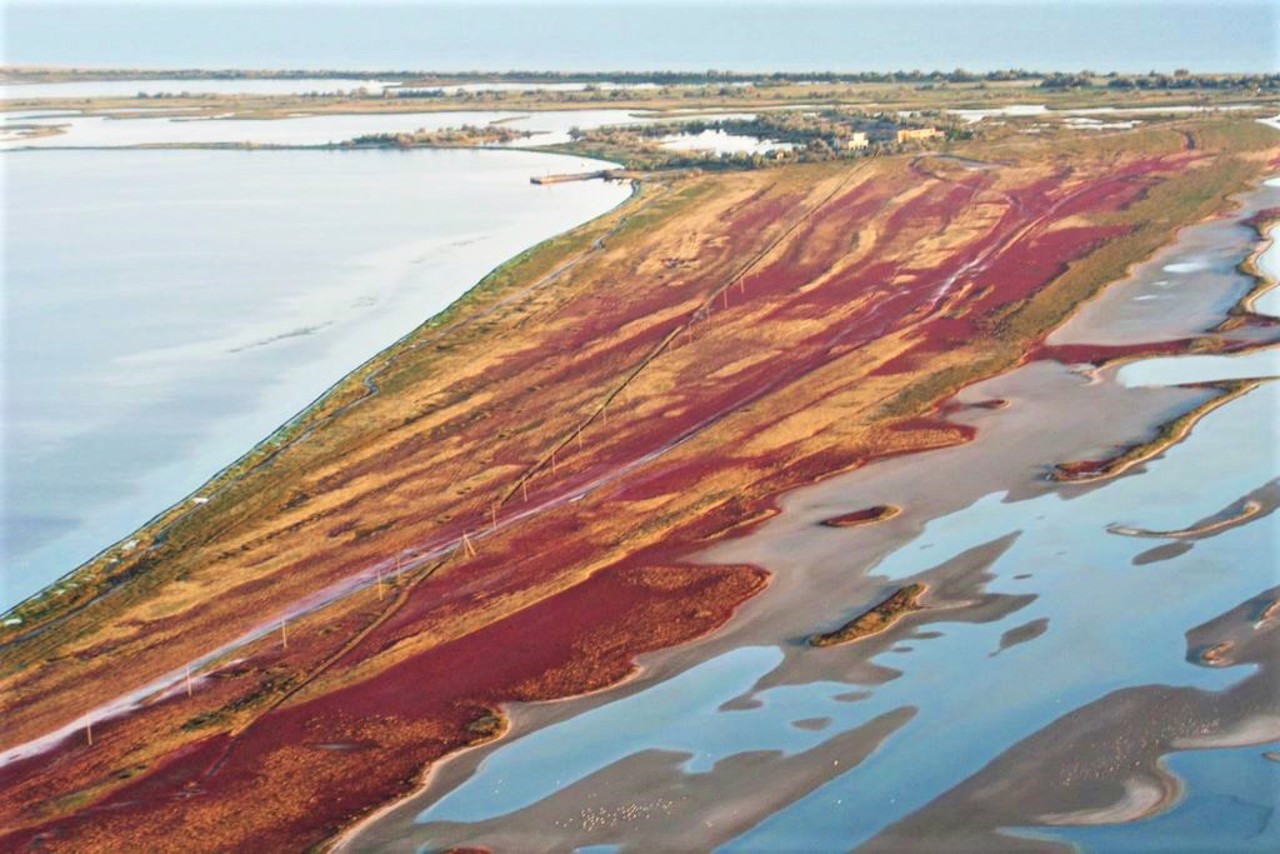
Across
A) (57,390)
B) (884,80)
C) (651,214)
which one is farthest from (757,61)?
(57,390)

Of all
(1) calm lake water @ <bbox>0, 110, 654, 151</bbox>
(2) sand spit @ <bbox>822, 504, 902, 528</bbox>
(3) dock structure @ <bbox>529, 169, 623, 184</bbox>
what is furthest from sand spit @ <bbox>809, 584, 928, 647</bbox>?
(1) calm lake water @ <bbox>0, 110, 654, 151</bbox>

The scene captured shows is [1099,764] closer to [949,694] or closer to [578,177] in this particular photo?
[949,694]

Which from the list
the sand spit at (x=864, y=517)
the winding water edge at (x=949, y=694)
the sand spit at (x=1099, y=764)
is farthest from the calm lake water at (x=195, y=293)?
the sand spit at (x=1099, y=764)

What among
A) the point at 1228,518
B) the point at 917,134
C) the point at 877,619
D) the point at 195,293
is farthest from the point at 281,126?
the point at 877,619

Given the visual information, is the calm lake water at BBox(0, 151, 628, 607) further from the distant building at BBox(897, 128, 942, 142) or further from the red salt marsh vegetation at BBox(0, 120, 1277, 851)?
the distant building at BBox(897, 128, 942, 142)

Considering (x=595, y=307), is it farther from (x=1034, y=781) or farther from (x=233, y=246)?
(x=1034, y=781)

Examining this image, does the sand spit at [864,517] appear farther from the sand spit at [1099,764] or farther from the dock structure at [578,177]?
the dock structure at [578,177]
